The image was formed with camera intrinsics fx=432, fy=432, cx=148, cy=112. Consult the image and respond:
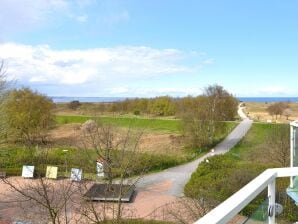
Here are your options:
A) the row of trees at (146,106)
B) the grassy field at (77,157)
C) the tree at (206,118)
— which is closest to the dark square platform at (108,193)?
the grassy field at (77,157)

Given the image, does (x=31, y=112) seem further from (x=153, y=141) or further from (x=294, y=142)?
(x=294, y=142)

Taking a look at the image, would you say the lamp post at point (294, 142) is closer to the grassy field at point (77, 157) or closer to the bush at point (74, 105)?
the grassy field at point (77, 157)

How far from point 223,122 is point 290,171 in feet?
130

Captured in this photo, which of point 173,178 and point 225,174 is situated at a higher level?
point 225,174

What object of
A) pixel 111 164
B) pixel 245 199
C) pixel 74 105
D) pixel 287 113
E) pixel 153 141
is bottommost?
pixel 153 141

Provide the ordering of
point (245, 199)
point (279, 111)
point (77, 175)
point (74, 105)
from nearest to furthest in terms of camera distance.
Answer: point (245, 199)
point (77, 175)
point (279, 111)
point (74, 105)

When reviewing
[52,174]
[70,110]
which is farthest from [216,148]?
[70,110]

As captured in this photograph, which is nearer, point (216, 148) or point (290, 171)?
point (290, 171)

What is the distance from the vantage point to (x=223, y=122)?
42250 mm

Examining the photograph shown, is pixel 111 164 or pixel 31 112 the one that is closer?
pixel 111 164

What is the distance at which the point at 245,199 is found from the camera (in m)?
2.29

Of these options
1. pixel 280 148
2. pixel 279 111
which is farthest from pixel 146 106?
pixel 280 148

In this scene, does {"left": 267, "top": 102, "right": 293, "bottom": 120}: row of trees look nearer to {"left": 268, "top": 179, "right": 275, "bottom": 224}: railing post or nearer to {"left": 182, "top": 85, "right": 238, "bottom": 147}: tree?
{"left": 182, "top": 85, "right": 238, "bottom": 147}: tree

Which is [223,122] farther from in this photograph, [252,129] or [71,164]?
[71,164]
